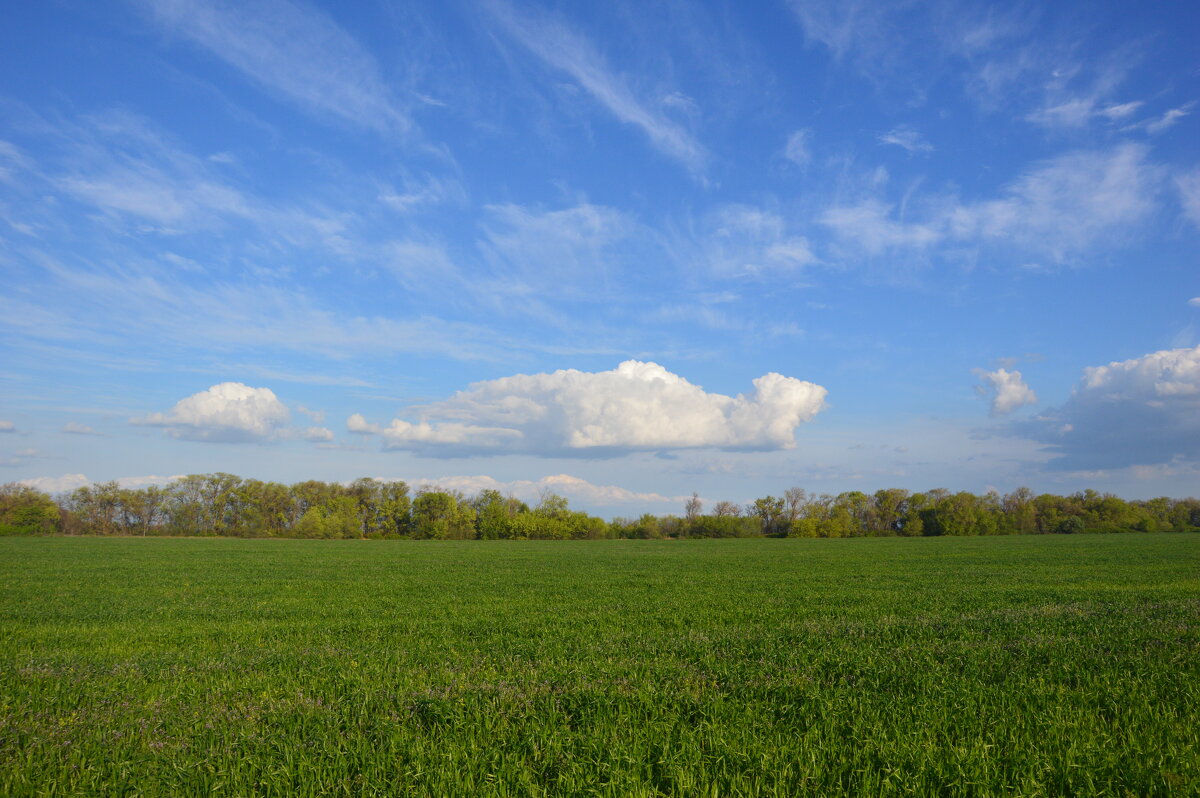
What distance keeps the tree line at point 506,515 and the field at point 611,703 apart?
374 ft

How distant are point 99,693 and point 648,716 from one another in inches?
310

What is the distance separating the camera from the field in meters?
5.63

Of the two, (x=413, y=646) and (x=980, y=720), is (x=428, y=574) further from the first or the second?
(x=980, y=720)

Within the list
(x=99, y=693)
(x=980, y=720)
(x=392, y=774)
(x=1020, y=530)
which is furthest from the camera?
(x=1020, y=530)

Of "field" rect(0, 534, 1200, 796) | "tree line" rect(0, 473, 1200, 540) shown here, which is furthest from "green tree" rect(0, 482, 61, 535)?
Result: "field" rect(0, 534, 1200, 796)

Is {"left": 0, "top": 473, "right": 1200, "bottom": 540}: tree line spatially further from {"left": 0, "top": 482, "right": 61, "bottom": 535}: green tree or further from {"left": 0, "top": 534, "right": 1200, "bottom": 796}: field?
{"left": 0, "top": 534, "right": 1200, "bottom": 796}: field

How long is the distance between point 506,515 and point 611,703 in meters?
124

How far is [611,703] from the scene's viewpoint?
750 cm

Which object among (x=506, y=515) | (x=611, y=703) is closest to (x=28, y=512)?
(x=506, y=515)

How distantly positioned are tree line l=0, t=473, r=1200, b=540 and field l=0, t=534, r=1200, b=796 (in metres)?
114

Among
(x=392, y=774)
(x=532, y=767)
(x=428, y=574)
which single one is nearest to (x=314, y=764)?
(x=392, y=774)

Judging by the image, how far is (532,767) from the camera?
5.84 metres

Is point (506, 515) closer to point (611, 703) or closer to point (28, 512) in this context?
point (28, 512)

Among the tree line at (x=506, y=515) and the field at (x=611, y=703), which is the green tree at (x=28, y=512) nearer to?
the tree line at (x=506, y=515)
